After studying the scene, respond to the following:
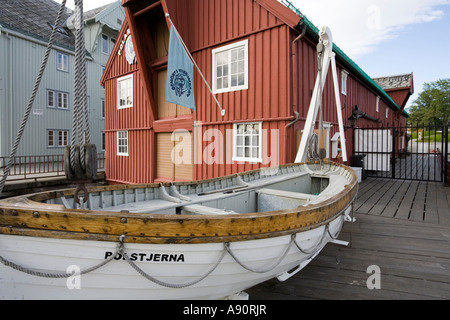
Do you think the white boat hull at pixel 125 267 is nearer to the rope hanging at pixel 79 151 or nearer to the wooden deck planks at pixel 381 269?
the rope hanging at pixel 79 151

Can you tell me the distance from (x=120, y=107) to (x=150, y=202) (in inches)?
448

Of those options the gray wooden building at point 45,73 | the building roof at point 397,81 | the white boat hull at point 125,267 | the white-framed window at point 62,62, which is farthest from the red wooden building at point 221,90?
the building roof at point 397,81

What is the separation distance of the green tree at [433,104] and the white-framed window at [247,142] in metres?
46.9

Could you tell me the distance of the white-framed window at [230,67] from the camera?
337 inches

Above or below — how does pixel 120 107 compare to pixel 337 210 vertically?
above

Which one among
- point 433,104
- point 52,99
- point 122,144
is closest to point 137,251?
point 122,144

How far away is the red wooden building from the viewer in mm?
7852

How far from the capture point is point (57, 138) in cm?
1908

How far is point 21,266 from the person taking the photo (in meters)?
2.03

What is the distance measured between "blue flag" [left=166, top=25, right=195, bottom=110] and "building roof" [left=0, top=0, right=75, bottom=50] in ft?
44.8

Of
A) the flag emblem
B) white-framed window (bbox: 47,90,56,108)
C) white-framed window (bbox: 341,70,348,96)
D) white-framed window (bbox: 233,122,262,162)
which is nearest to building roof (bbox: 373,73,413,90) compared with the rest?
white-framed window (bbox: 341,70,348,96)

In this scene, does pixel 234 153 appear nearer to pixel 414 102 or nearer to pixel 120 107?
pixel 120 107
